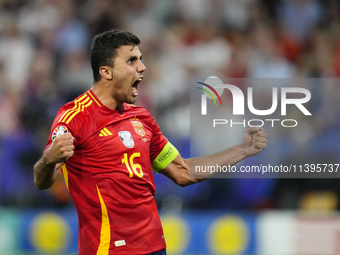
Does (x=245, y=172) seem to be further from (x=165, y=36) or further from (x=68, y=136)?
(x=68, y=136)

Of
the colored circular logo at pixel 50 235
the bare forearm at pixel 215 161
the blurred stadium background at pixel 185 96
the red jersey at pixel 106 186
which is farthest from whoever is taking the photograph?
the colored circular logo at pixel 50 235

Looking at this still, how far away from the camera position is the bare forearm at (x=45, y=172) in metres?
3.17

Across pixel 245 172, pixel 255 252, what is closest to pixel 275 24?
pixel 245 172

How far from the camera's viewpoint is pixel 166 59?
28.7 feet

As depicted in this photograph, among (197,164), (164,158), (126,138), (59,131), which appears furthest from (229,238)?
(59,131)

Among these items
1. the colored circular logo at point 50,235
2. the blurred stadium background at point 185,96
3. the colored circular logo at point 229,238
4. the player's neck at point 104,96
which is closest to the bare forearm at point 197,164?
the player's neck at point 104,96

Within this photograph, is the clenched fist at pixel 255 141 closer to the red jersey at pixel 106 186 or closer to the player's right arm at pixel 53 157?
the red jersey at pixel 106 186

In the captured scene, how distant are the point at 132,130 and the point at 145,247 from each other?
34.1 inches

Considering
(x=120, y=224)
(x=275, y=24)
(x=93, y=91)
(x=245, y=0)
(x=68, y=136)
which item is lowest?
(x=120, y=224)

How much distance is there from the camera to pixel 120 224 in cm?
351

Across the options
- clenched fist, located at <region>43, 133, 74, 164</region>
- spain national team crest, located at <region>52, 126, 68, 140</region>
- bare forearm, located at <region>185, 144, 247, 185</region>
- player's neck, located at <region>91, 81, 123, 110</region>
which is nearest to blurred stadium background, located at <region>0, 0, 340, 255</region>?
bare forearm, located at <region>185, 144, 247, 185</region>

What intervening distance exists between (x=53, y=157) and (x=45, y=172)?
18 cm

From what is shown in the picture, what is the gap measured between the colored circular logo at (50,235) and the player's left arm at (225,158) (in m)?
3.69

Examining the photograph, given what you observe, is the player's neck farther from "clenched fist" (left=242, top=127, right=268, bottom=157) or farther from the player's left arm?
"clenched fist" (left=242, top=127, right=268, bottom=157)
